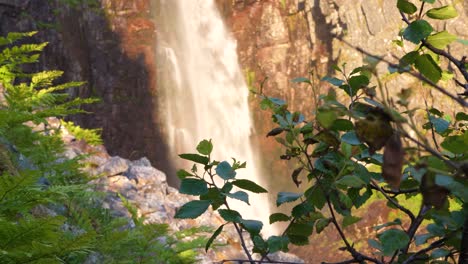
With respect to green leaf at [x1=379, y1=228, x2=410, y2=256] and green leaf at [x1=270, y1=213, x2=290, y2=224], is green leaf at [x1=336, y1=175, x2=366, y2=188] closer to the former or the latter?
green leaf at [x1=379, y1=228, x2=410, y2=256]

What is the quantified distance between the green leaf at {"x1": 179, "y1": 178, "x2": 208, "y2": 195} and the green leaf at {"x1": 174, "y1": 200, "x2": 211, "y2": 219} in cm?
3

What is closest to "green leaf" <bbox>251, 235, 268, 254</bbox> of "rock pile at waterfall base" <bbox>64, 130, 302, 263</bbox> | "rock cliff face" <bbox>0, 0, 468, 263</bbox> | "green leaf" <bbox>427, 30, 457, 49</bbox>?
"green leaf" <bbox>427, 30, 457, 49</bbox>

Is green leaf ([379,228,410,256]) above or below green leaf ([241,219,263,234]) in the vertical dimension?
above

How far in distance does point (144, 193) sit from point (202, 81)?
12760 millimetres

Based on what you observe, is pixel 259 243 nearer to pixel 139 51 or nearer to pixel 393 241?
pixel 393 241

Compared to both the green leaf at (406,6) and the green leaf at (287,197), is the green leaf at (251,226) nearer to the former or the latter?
the green leaf at (287,197)

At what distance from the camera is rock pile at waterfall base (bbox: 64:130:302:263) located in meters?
6.72

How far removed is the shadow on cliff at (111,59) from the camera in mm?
20562

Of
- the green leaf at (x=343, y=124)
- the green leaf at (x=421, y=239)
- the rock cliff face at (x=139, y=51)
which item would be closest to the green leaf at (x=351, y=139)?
the green leaf at (x=343, y=124)

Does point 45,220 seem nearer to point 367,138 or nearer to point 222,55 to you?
point 367,138

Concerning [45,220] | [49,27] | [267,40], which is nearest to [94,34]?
[49,27]

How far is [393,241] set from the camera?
2.75 ft

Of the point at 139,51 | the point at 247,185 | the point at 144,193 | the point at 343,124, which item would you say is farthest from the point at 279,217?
the point at 139,51

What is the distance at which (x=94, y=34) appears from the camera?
20891 mm
